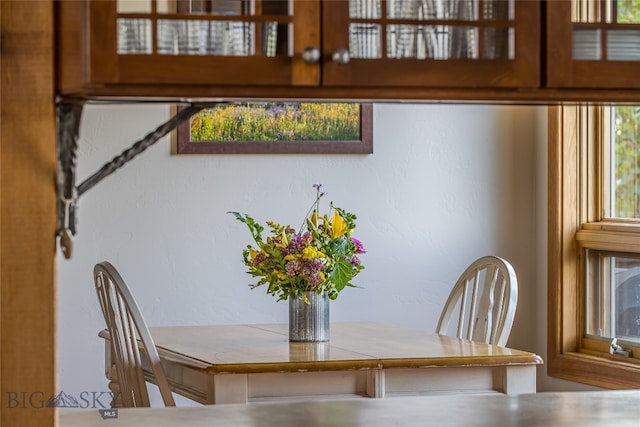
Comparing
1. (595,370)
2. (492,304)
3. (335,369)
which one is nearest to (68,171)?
(335,369)

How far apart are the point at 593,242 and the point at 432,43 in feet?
10.6

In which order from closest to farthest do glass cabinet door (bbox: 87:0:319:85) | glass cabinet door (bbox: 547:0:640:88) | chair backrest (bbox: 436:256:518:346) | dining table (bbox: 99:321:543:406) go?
glass cabinet door (bbox: 87:0:319:85) → glass cabinet door (bbox: 547:0:640:88) → dining table (bbox: 99:321:543:406) → chair backrest (bbox: 436:256:518:346)

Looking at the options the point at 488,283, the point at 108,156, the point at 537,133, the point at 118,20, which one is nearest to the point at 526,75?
the point at 118,20

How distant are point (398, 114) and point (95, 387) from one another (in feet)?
5.55

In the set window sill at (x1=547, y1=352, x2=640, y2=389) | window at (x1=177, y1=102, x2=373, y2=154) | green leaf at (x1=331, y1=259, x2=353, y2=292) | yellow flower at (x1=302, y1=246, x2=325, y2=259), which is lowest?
window sill at (x1=547, y1=352, x2=640, y2=389)

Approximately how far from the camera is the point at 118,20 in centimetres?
139

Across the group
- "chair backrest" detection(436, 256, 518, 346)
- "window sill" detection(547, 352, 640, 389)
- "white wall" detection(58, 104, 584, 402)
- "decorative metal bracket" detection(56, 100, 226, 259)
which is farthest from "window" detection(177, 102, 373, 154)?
"decorative metal bracket" detection(56, 100, 226, 259)

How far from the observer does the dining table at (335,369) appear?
2900 millimetres

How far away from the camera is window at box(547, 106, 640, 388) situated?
440cm

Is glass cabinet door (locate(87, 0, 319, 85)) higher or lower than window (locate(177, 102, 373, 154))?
lower

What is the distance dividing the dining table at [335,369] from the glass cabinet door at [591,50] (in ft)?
5.12

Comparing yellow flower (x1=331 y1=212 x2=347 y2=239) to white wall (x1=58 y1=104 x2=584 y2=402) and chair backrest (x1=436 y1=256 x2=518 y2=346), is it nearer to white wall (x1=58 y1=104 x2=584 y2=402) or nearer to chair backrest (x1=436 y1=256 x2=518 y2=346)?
chair backrest (x1=436 y1=256 x2=518 y2=346)

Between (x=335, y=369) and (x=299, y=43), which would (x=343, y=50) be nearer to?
(x=299, y=43)

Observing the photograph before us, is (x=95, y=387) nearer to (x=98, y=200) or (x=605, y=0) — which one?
(x=98, y=200)
